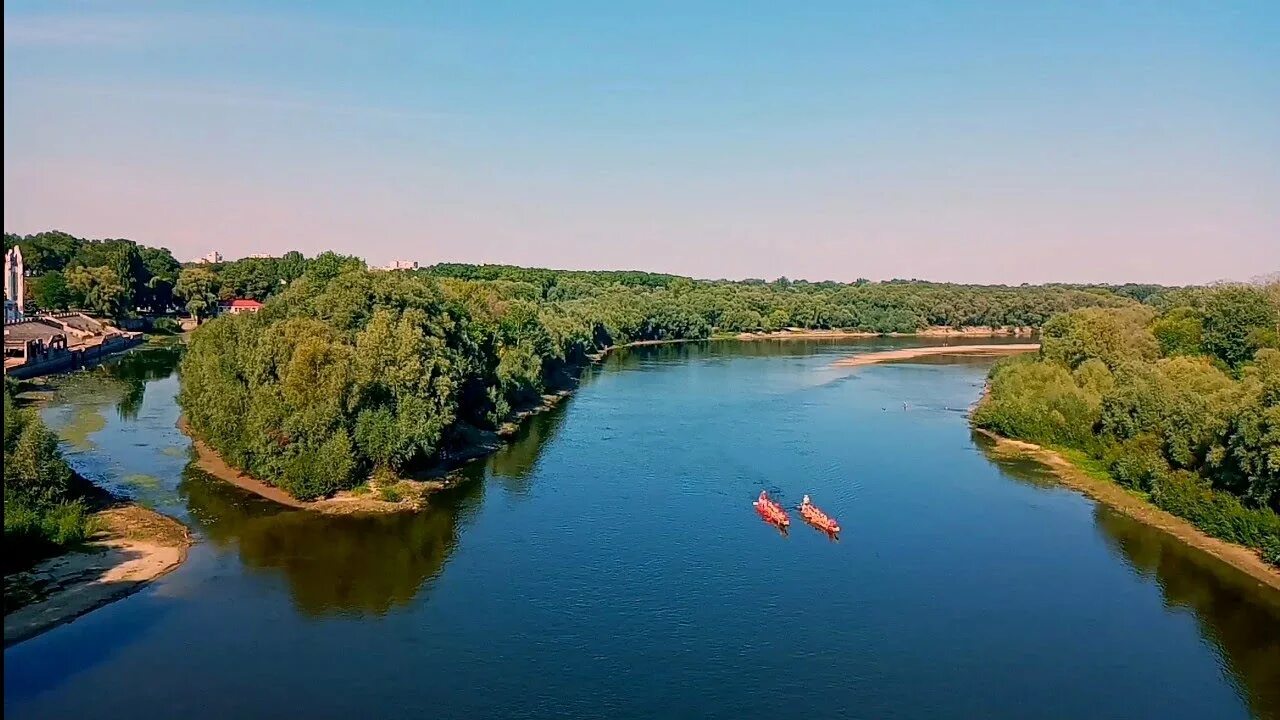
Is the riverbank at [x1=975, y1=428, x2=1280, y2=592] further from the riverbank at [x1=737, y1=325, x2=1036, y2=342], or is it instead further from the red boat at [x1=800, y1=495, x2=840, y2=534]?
the riverbank at [x1=737, y1=325, x2=1036, y2=342]

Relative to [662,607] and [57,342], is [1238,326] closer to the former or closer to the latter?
[662,607]

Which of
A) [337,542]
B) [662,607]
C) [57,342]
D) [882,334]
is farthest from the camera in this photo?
[882,334]

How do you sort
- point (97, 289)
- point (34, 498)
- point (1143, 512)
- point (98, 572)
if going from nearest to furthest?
1. point (98, 572)
2. point (34, 498)
3. point (1143, 512)
4. point (97, 289)

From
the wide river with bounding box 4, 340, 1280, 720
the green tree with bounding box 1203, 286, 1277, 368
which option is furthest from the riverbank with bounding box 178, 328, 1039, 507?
the green tree with bounding box 1203, 286, 1277, 368

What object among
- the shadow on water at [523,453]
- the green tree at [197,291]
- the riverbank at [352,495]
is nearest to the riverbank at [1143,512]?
the shadow on water at [523,453]

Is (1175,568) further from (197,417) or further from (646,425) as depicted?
(197,417)

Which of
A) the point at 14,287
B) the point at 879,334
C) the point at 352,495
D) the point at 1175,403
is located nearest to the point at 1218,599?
the point at 1175,403
